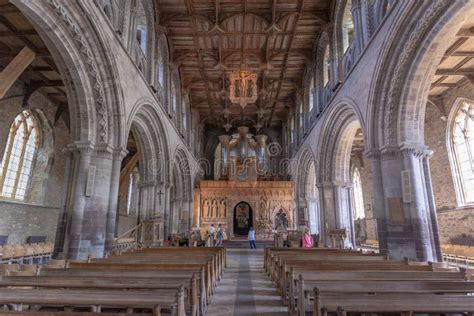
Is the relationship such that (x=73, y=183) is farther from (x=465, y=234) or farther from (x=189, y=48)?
(x=465, y=234)

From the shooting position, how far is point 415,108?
7.88 metres

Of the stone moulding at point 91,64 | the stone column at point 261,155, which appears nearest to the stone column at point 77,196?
the stone moulding at point 91,64

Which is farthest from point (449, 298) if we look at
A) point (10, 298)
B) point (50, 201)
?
point (50, 201)

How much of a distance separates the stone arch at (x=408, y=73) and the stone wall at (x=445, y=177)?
5.81 m

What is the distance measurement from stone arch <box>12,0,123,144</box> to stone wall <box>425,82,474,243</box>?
42.5ft

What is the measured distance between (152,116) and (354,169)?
15.3 meters

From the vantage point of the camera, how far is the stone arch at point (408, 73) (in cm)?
672

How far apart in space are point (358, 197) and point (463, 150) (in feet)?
31.7

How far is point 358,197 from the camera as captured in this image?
2128 centimetres

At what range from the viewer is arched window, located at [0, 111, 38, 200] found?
1161 cm

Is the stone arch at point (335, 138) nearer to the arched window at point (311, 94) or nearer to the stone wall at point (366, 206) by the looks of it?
the arched window at point (311, 94)

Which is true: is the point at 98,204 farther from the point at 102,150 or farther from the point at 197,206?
the point at 197,206

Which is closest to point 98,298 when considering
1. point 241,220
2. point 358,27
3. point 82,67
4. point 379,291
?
point 379,291

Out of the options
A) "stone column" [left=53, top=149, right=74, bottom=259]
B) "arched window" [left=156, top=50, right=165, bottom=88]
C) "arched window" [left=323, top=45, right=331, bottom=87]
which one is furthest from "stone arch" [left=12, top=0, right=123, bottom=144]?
"arched window" [left=323, top=45, right=331, bottom=87]
